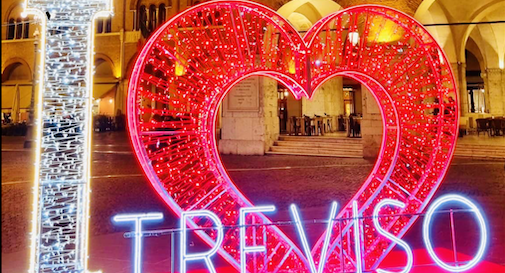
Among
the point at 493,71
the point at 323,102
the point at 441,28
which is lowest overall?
the point at 323,102

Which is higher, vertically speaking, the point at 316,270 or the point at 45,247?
the point at 45,247

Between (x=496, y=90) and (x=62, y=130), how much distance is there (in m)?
21.6

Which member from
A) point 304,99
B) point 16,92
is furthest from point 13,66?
point 304,99

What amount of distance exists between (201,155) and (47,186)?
3.59 ft

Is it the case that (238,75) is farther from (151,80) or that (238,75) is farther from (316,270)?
(316,270)

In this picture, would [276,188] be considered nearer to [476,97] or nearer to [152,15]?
[152,15]

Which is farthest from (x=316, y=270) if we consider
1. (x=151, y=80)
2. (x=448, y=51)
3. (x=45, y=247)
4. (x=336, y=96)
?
(x=448, y=51)

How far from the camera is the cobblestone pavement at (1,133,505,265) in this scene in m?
4.43

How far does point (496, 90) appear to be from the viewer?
60.9ft

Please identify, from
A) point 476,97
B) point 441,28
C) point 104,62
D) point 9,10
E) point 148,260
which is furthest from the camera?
point 104,62

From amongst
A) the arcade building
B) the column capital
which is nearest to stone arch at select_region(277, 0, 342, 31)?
the arcade building

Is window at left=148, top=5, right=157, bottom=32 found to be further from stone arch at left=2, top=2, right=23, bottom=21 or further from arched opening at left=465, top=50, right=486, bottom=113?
arched opening at left=465, top=50, right=486, bottom=113

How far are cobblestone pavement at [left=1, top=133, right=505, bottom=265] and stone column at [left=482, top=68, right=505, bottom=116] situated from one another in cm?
1141

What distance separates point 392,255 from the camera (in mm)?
3389
